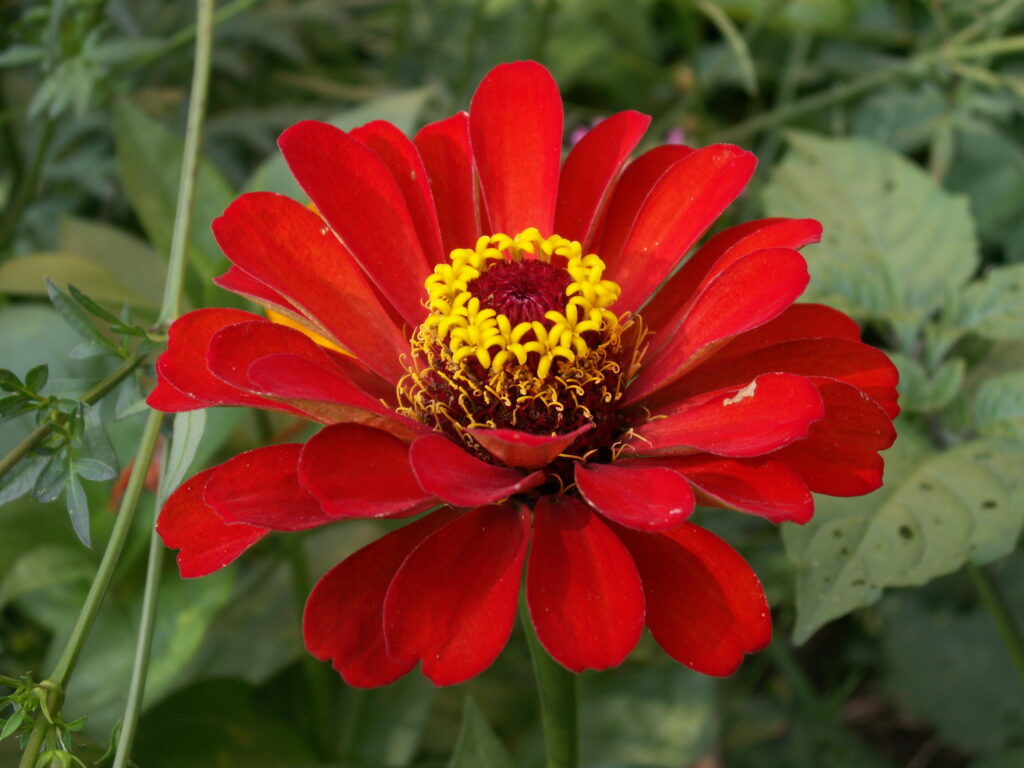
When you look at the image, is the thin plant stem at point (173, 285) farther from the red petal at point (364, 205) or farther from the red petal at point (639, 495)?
the red petal at point (639, 495)

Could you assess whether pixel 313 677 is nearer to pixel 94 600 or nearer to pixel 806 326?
pixel 94 600

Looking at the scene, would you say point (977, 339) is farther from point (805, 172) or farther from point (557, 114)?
point (557, 114)

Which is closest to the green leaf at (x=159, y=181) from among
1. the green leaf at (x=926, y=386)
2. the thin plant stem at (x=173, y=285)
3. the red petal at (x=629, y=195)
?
the thin plant stem at (x=173, y=285)

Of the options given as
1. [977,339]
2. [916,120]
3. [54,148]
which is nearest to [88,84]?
[54,148]

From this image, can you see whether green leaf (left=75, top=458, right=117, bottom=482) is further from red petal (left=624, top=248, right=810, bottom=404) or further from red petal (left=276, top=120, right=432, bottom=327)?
red petal (left=624, top=248, right=810, bottom=404)

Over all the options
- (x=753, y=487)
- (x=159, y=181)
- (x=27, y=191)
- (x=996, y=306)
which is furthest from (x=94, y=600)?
(x=996, y=306)

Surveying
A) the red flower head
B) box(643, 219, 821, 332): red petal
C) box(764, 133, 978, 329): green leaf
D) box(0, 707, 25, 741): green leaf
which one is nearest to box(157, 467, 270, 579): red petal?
the red flower head
